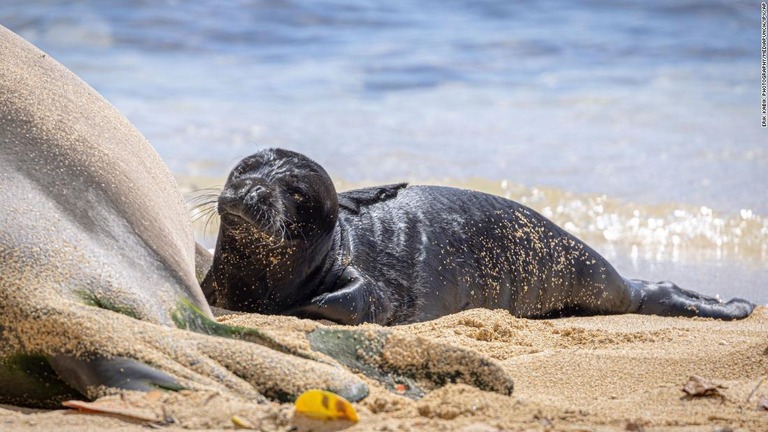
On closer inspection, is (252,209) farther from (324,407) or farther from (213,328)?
(324,407)

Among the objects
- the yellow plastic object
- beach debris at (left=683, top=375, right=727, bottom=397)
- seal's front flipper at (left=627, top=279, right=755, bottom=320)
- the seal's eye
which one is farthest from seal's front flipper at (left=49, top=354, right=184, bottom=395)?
seal's front flipper at (left=627, top=279, right=755, bottom=320)

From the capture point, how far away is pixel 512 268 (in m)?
5.38

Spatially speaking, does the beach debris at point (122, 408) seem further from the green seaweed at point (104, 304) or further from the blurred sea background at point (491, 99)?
the blurred sea background at point (491, 99)

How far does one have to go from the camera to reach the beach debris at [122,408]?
2465 millimetres

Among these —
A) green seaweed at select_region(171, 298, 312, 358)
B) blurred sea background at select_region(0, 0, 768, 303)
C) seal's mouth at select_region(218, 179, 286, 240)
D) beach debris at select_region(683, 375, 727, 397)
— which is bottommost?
beach debris at select_region(683, 375, 727, 397)

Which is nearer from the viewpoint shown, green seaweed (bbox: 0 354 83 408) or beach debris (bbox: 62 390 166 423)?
beach debris (bbox: 62 390 166 423)

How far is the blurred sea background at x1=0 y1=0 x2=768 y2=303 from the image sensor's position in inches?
334

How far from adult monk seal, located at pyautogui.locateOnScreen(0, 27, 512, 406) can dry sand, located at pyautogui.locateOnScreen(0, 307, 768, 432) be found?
0.26 feet

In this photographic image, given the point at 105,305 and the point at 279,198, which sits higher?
the point at 279,198

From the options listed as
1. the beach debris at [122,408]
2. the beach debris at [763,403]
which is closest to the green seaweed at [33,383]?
the beach debris at [122,408]

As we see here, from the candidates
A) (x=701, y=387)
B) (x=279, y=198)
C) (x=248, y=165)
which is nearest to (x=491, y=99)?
(x=248, y=165)

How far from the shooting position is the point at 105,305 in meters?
2.74

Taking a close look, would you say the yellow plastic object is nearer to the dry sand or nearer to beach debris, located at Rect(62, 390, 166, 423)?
the dry sand

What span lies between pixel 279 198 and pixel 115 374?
2.07 m
